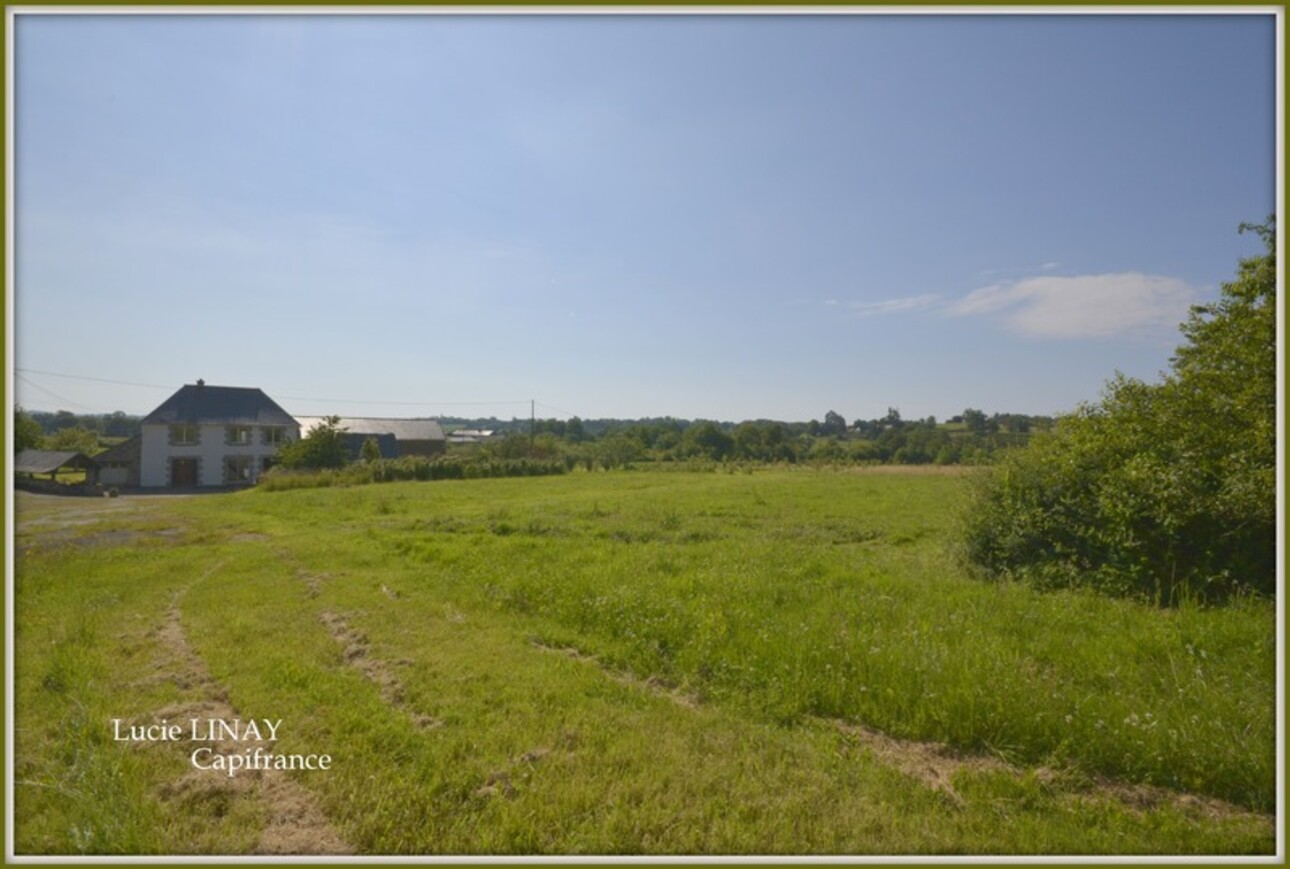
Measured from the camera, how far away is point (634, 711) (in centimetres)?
446

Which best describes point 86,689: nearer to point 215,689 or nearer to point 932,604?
point 215,689

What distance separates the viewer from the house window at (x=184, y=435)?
930 cm

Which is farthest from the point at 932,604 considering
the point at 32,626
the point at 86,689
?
the point at 32,626

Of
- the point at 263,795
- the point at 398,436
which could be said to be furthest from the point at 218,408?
the point at 398,436

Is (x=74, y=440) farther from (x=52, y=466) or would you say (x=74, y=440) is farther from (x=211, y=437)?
(x=211, y=437)

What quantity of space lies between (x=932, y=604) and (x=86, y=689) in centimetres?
794

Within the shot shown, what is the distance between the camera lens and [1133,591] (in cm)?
755

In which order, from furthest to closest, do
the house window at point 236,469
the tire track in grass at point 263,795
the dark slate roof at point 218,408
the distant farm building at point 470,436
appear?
1. the distant farm building at point 470,436
2. the house window at point 236,469
3. the dark slate roof at point 218,408
4. the tire track in grass at point 263,795

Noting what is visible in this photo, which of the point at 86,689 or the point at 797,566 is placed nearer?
the point at 86,689

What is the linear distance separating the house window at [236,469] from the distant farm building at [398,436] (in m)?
7.49

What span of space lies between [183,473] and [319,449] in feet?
19.1

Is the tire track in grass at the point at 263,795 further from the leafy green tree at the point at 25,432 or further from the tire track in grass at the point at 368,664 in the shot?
the leafy green tree at the point at 25,432

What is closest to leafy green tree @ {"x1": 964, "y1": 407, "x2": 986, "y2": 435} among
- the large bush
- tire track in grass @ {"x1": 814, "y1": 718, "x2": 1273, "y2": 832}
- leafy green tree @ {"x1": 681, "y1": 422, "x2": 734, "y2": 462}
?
the large bush

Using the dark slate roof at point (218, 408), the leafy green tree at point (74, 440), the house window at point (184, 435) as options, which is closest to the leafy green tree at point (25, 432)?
the leafy green tree at point (74, 440)
